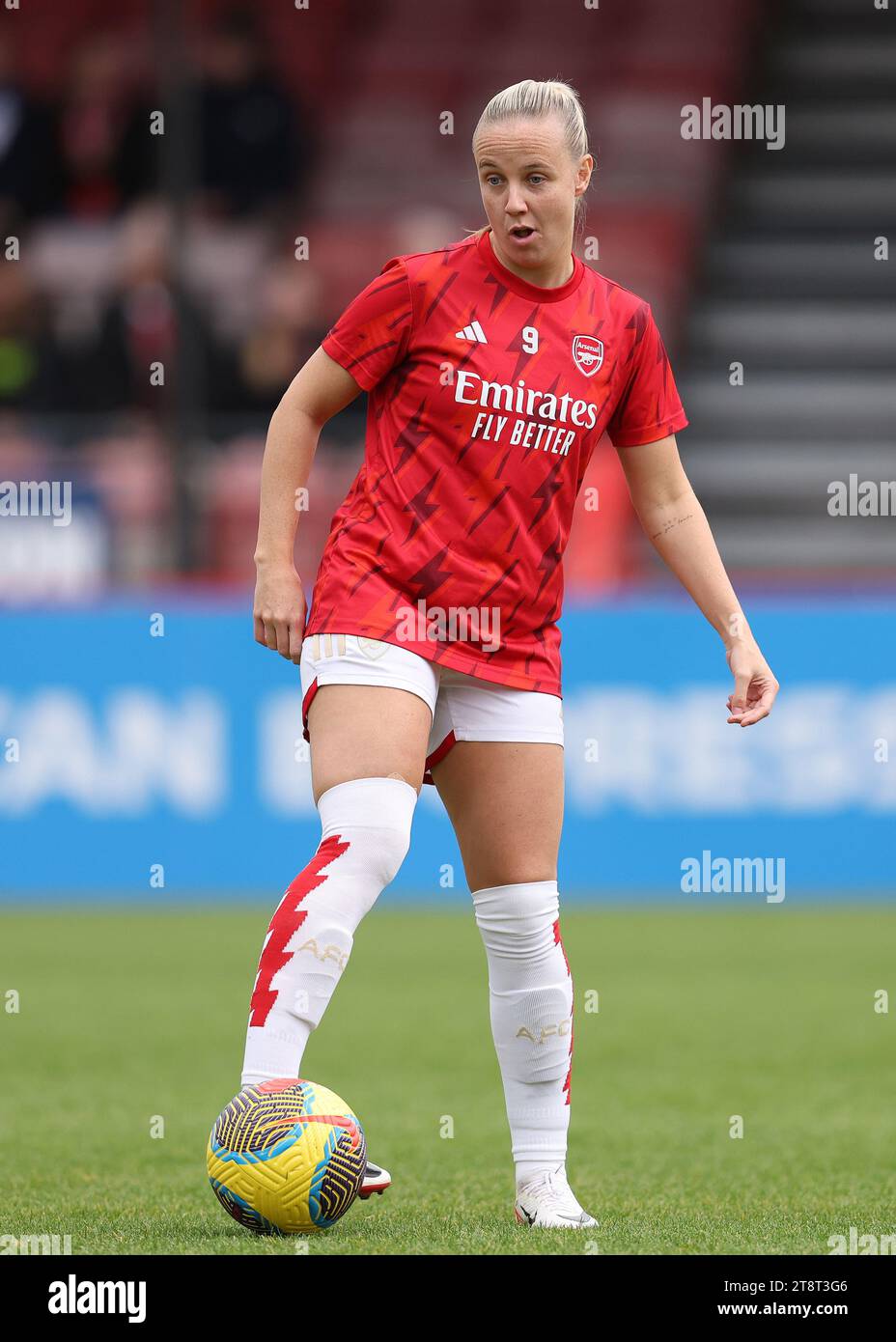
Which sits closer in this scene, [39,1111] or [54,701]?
[39,1111]

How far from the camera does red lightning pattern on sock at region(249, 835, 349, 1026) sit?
379 cm

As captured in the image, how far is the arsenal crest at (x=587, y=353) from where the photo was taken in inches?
160

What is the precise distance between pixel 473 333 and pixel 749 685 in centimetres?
86

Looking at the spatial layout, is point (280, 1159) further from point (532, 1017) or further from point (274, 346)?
point (274, 346)

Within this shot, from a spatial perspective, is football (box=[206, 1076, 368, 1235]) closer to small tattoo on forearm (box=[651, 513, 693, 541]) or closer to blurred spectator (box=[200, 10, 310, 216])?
small tattoo on forearm (box=[651, 513, 693, 541])

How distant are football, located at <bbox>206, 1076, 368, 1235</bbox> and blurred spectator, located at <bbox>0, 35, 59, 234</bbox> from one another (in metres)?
11.4

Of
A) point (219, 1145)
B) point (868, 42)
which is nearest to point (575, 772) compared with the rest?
point (219, 1145)

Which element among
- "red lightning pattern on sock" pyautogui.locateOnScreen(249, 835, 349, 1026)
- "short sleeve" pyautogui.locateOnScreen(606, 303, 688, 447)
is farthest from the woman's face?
"red lightning pattern on sock" pyautogui.locateOnScreen(249, 835, 349, 1026)

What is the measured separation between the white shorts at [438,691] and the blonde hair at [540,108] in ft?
3.13

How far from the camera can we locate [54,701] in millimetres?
10445

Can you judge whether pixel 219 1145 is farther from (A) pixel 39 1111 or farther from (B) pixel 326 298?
(B) pixel 326 298

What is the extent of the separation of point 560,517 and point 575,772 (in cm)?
642

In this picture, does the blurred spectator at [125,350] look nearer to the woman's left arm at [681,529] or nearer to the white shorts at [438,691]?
the woman's left arm at [681,529]

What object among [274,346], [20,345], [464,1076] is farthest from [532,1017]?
[20,345]
